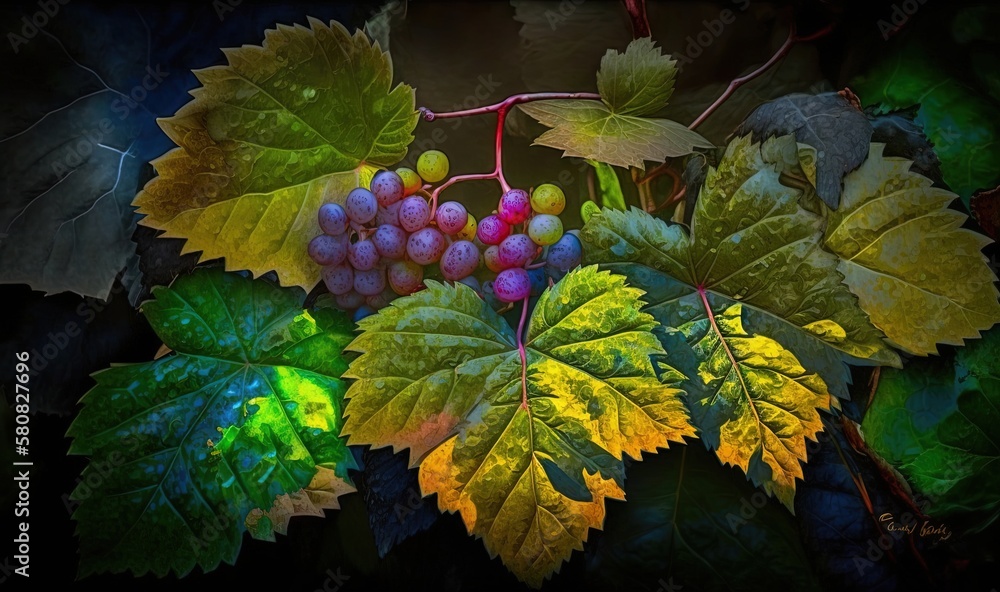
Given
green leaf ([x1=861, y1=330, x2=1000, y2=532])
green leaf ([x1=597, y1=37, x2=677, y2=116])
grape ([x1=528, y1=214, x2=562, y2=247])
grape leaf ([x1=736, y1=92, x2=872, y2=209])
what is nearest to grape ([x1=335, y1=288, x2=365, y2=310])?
grape ([x1=528, y1=214, x2=562, y2=247])

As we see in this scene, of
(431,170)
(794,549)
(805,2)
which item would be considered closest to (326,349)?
(431,170)

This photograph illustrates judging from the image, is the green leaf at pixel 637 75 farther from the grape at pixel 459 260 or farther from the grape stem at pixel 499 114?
the grape at pixel 459 260

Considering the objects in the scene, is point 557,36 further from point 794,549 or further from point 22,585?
point 22,585

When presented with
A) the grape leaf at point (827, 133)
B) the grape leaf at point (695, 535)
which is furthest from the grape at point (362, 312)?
the grape leaf at point (827, 133)

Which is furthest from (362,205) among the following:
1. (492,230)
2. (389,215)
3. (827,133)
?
(827,133)
